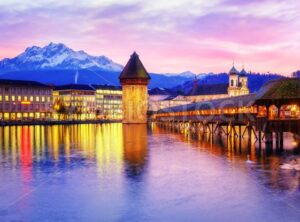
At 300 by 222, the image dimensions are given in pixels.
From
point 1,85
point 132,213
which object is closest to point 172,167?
point 132,213

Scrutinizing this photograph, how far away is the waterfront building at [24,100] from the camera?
5493 inches

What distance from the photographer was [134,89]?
135500 millimetres

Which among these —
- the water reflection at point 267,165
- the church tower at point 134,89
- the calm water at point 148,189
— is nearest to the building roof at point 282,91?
the water reflection at point 267,165

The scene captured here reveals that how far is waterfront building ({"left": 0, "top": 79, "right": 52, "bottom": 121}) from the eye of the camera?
140 metres

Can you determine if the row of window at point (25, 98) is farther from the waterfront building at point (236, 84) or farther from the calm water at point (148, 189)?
the calm water at point (148, 189)

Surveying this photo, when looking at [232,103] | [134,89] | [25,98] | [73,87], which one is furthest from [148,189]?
[73,87]

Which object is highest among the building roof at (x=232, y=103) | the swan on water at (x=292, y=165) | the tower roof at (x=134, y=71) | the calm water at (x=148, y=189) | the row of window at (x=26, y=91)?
the tower roof at (x=134, y=71)

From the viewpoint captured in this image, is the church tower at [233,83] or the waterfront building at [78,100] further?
the church tower at [233,83]

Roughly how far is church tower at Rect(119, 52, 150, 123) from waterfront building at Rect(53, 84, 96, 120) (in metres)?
37.1

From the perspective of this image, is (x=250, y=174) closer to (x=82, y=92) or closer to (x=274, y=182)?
(x=274, y=182)

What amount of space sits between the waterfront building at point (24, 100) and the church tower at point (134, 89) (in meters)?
32.2

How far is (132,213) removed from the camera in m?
15.5

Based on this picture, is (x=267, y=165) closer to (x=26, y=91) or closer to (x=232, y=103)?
(x=232, y=103)

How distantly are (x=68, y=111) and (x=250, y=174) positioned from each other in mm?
145828
